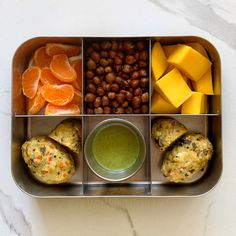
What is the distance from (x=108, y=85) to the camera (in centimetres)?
139

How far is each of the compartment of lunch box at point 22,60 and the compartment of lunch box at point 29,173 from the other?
0.05 m

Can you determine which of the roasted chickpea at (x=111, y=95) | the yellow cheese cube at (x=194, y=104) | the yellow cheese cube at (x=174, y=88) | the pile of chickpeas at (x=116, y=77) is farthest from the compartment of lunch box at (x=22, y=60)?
the yellow cheese cube at (x=194, y=104)

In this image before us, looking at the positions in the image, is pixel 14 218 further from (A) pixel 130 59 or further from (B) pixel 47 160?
(A) pixel 130 59

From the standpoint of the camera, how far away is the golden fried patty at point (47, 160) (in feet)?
4.44

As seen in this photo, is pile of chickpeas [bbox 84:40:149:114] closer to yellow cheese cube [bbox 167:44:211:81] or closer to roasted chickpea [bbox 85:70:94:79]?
roasted chickpea [bbox 85:70:94:79]

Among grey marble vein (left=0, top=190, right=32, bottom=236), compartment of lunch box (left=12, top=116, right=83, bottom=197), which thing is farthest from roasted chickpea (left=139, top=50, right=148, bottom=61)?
grey marble vein (left=0, top=190, right=32, bottom=236)

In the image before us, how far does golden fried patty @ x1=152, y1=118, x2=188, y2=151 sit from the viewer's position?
4.50ft

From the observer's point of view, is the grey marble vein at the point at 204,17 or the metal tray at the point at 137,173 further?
the grey marble vein at the point at 204,17

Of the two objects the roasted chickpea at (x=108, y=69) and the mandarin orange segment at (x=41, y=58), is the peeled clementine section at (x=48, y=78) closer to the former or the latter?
the mandarin orange segment at (x=41, y=58)

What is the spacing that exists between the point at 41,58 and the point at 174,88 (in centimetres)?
49

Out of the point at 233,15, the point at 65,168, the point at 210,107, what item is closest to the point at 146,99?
the point at 210,107

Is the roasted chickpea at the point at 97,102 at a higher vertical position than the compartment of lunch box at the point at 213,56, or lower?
lower

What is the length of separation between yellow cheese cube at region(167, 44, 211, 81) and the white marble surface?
13 cm

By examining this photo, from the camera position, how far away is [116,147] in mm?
1417
